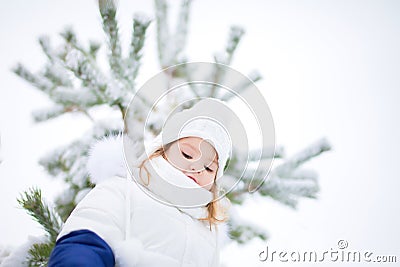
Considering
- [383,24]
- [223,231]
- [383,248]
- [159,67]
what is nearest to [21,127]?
[159,67]

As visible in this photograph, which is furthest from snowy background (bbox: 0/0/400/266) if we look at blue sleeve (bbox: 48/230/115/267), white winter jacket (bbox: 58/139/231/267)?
blue sleeve (bbox: 48/230/115/267)

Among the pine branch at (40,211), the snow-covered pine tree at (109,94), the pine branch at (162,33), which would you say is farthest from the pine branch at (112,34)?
the pine branch at (40,211)

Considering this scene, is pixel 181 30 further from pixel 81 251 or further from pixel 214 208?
pixel 81 251

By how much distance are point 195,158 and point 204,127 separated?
0.25ft

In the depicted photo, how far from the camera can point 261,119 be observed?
831mm

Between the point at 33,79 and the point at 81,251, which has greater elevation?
the point at 33,79

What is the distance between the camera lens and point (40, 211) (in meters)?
0.78

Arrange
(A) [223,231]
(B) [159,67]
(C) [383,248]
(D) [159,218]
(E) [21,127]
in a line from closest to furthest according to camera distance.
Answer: (D) [159,218] → (A) [223,231] → (B) [159,67] → (E) [21,127] → (C) [383,248]

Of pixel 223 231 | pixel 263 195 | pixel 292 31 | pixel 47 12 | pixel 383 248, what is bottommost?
pixel 223 231

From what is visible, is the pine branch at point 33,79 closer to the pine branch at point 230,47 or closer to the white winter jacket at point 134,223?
the white winter jacket at point 134,223

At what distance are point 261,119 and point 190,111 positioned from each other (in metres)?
0.18

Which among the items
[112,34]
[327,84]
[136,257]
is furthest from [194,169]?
[327,84]

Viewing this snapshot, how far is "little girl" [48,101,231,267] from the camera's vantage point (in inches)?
26.5

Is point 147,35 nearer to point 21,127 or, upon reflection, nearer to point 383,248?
point 21,127
